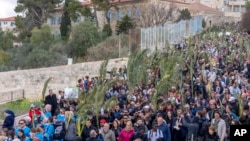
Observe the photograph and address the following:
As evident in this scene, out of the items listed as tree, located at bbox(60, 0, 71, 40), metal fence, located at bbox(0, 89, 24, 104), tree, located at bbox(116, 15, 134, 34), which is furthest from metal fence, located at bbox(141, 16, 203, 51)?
tree, located at bbox(60, 0, 71, 40)

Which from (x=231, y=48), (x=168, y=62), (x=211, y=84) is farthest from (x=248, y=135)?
(x=231, y=48)

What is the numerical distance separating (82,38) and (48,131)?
33.4 meters

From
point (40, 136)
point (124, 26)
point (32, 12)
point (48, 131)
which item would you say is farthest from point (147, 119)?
point (32, 12)

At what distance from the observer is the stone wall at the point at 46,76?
29.7 metres

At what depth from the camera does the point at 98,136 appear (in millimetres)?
10391

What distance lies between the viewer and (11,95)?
92.4 feet

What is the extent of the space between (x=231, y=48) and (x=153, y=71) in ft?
27.9

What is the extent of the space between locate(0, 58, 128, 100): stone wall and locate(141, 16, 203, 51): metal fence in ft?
14.2

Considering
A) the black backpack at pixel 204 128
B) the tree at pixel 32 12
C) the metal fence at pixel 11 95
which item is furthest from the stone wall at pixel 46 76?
the tree at pixel 32 12

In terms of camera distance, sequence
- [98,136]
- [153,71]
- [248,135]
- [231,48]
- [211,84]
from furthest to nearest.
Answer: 1. [231,48]
2. [153,71]
3. [211,84]
4. [98,136]
5. [248,135]

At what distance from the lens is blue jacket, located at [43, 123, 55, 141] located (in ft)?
36.5

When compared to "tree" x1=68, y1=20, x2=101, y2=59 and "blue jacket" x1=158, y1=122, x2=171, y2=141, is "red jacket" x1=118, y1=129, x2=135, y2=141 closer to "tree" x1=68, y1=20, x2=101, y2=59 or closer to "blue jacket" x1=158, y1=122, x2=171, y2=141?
"blue jacket" x1=158, y1=122, x2=171, y2=141

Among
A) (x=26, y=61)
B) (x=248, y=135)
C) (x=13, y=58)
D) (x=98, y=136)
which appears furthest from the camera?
(x=13, y=58)

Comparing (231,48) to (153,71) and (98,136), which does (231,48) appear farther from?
(98,136)
